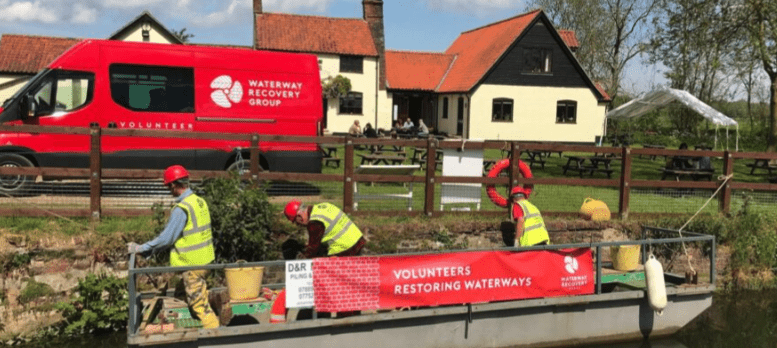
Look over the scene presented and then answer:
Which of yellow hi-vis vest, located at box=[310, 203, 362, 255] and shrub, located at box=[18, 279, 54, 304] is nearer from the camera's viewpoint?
yellow hi-vis vest, located at box=[310, 203, 362, 255]

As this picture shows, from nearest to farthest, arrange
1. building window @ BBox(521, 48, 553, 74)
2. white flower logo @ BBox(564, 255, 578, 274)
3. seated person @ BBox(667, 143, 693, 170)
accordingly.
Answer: white flower logo @ BBox(564, 255, 578, 274) → seated person @ BBox(667, 143, 693, 170) → building window @ BBox(521, 48, 553, 74)

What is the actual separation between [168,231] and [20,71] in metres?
31.4

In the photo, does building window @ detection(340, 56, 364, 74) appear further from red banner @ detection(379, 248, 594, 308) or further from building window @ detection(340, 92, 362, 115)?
red banner @ detection(379, 248, 594, 308)

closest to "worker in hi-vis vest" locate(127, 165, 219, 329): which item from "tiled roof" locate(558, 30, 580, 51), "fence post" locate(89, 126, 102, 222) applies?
"fence post" locate(89, 126, 102, 222)

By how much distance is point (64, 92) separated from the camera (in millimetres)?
11797

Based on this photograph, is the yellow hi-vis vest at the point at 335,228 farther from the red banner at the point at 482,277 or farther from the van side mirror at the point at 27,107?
the van side mirror at the point at 27,107

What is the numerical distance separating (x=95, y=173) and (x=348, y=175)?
12.6 feet

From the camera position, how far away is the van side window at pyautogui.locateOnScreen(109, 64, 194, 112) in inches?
479

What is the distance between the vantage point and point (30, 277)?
9.23 metres

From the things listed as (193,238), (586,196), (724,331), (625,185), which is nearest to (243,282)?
(193,238)

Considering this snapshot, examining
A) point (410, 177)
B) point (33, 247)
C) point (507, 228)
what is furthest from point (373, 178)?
point (33, 247)

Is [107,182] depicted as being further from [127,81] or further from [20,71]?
[20,71]

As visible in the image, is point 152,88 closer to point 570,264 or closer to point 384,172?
point 384,172

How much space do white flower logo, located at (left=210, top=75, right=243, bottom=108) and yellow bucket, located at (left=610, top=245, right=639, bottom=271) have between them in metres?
7.25
